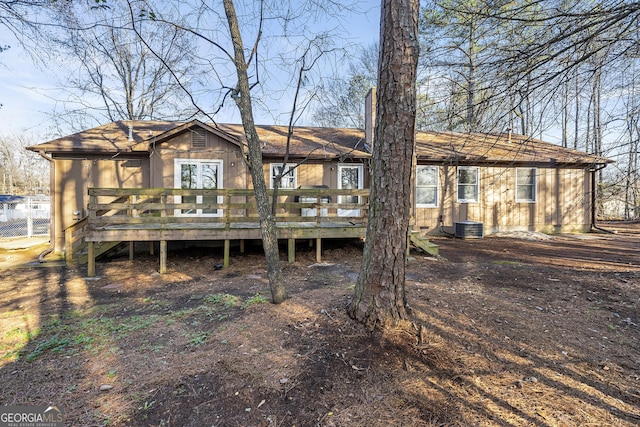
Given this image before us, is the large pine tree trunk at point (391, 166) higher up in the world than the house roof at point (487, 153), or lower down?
lower down

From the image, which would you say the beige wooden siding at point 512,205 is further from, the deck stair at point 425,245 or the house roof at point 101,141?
the house roof at point 101,141

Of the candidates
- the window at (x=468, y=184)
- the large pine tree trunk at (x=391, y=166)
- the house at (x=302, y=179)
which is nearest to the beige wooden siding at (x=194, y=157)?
the house at (x=302, y=179)

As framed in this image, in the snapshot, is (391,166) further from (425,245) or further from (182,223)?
(182,223)

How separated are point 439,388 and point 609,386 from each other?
1.34 meters

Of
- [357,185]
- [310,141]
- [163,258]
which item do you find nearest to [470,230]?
[357,185]

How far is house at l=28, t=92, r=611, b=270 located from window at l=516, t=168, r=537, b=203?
44 mm

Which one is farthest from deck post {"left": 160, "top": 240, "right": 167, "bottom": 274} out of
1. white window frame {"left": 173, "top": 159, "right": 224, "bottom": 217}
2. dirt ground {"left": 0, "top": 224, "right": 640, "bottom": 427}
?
white window frame {"left": 173, "top": 159, "right": 224, "bottom": 217}

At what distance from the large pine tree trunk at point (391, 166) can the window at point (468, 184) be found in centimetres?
929

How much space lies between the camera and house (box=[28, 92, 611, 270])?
6.88 m

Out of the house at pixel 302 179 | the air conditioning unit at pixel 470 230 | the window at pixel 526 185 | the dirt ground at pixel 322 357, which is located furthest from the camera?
the window at pixel 526 185

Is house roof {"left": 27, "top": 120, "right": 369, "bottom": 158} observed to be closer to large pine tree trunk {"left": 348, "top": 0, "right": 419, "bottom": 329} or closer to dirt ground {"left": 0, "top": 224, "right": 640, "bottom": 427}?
large pine tree trunk {"left": 348, "top": 0, "right": 419, "bottom": 329}

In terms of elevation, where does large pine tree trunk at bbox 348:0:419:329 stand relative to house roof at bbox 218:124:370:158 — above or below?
below

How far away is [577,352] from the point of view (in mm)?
2877

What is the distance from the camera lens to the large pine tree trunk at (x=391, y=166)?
9.39 ft
